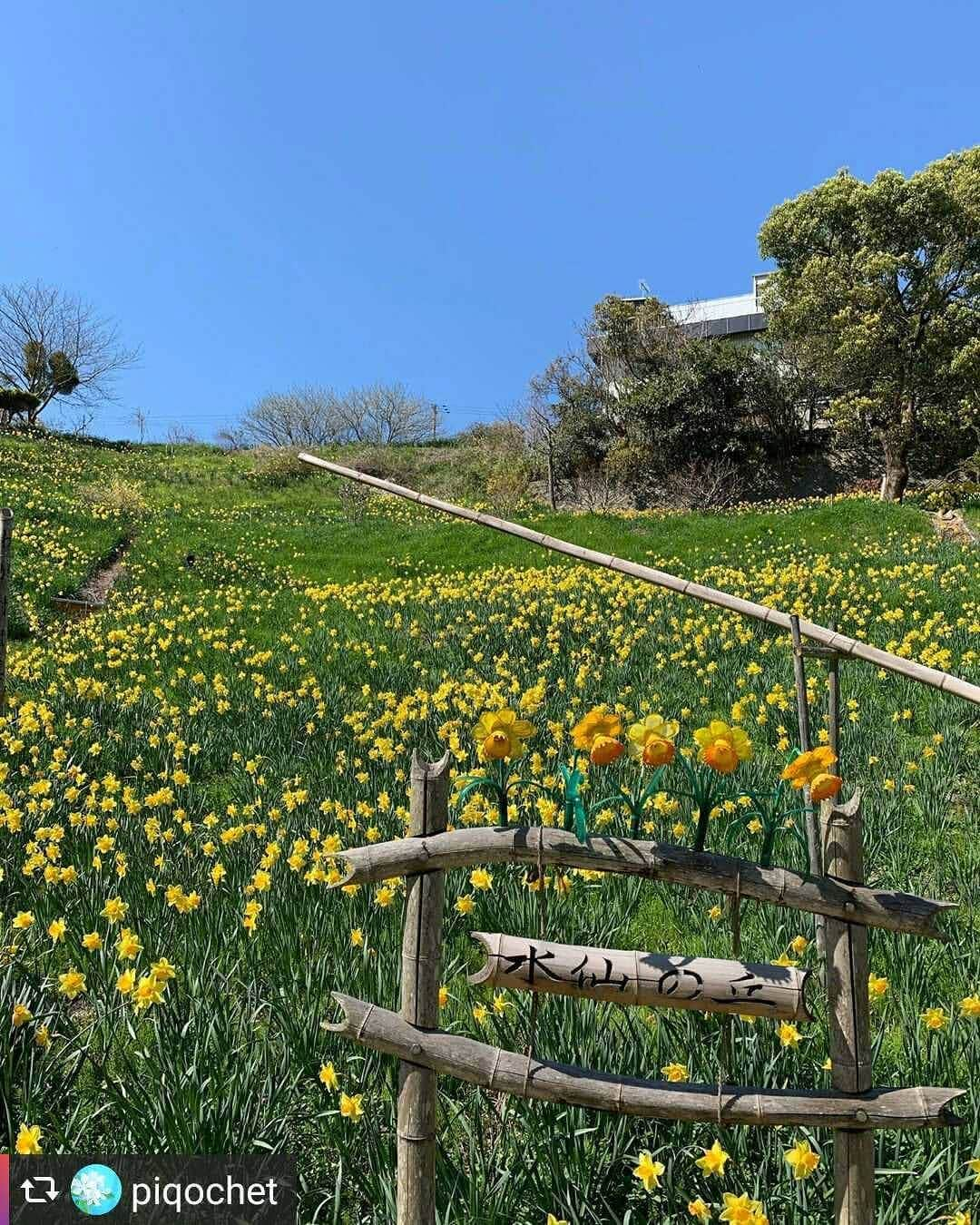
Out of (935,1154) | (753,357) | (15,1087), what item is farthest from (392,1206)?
(753,357)

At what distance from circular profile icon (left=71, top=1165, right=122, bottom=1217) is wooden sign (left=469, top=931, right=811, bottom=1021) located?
1099 mm

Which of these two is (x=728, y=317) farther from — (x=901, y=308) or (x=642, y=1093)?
(x=642, y=1093)

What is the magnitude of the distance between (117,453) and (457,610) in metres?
24.3

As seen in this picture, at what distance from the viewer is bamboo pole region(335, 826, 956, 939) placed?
5.36 ft

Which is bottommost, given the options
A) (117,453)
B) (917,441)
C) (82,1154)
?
(82,1154)

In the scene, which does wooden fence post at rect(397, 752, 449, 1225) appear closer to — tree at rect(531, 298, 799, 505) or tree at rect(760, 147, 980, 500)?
tree at rect(760, 147, 980, 500)

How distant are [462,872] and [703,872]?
2015 mm

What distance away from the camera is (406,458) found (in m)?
30.5

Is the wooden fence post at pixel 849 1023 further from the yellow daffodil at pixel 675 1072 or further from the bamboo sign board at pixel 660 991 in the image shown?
the yellow daffodil at pixel 675 1072

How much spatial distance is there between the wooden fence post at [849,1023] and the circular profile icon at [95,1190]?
1.62 m

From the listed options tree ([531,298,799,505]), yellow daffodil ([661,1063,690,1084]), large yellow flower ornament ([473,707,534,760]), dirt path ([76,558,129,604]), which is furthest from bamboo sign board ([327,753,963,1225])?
tree ([531,298,799,505])

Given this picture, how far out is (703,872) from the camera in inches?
64.8

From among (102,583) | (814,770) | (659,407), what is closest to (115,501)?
(102,583)

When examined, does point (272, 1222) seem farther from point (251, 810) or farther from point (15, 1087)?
point (251, 810)
